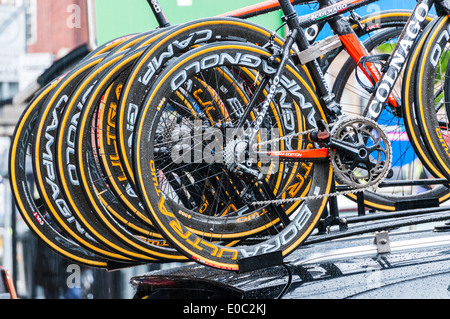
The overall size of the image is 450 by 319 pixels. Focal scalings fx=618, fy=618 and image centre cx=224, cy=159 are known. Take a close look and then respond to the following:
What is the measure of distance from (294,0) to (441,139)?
1.20 metres

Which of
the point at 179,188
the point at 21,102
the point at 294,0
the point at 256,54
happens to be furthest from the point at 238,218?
the point at 21,102

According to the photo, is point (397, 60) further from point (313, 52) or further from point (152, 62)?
point (152, 62)

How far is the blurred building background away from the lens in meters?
4.21

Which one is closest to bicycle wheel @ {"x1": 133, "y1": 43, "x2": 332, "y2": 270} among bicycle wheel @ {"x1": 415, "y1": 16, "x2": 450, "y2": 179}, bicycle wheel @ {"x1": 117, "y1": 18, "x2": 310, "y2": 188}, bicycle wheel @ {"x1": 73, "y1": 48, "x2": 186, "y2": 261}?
bicycle wheel @ {"x1": 117, "y1": 18, "x2": 310, "y2": 188}

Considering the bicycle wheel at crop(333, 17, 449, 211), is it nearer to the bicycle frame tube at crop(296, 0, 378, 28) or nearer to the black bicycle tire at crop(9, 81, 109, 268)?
the bicycle frame tube at crop(296, 0, 378, 28)

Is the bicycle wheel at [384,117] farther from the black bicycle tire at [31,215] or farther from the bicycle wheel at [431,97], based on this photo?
the black bicycle tire at [31,215]

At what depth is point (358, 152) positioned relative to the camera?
9.81 ft

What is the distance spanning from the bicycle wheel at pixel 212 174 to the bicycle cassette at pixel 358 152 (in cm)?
9

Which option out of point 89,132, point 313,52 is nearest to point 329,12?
point 313,52

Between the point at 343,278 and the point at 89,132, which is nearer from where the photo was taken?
the point at 343,278

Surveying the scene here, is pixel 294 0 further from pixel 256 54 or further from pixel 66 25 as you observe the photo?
pixel 66 25

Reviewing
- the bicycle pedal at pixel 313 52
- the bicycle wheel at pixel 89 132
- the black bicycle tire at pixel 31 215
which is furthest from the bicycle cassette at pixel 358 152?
the black bicycle tire at pixel 31 215

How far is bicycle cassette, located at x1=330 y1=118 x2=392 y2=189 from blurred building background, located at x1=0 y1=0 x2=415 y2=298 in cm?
147

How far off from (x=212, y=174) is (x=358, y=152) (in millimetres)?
718
